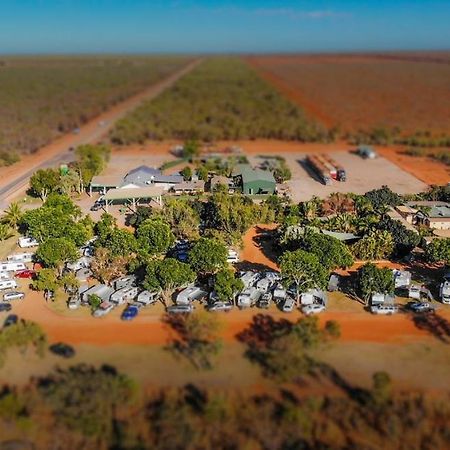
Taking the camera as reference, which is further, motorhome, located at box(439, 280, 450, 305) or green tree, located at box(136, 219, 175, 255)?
green tree, located at box(136, 219, 175, 255)

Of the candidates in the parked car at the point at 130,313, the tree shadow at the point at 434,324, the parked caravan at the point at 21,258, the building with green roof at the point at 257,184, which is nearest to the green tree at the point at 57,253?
the parked caravan at the point at 21,258

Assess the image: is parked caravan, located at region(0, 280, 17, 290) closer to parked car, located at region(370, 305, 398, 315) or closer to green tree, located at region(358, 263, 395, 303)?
green tree, located at region(358, 263, 395, 303)

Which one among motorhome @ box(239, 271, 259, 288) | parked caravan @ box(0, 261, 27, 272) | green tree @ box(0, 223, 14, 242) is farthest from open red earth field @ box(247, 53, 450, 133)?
→ parked caravan @ box(0, 261, 27, 272)

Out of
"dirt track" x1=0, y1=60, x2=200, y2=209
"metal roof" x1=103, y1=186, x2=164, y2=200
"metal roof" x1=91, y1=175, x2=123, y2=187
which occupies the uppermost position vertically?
"metal roof" x1=103, y1=186, x2=164, y2=200

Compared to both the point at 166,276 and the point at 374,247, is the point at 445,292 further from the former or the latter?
the point at 166,276

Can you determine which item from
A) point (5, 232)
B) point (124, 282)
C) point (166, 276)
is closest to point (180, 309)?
point (166, 276)
